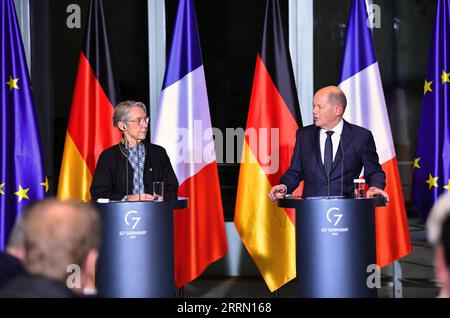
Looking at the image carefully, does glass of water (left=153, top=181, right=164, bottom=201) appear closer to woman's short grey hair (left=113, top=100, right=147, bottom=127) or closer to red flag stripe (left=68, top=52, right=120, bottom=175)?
woman's short grey hair (left=113, top=100, right=147, bottom=127)

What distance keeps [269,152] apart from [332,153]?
108 centimetres

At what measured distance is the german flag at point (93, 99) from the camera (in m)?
6.00

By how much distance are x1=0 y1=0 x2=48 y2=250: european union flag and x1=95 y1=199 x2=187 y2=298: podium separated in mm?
1583

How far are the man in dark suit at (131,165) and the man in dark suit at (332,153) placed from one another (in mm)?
817

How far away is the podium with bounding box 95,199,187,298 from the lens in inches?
176

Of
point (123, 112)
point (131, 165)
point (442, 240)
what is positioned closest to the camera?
point (442, 240)

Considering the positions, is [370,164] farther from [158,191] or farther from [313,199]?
[158,191]

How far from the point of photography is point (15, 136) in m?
5.90

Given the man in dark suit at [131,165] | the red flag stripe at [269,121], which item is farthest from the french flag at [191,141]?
the man in dark suit at [131,165]

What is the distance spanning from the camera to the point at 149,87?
700 centimetres

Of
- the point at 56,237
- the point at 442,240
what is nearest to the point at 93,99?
the point at 56,237

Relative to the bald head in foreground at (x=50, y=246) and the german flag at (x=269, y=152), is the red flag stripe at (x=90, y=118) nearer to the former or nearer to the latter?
the german flag at (x=269, y=152)
